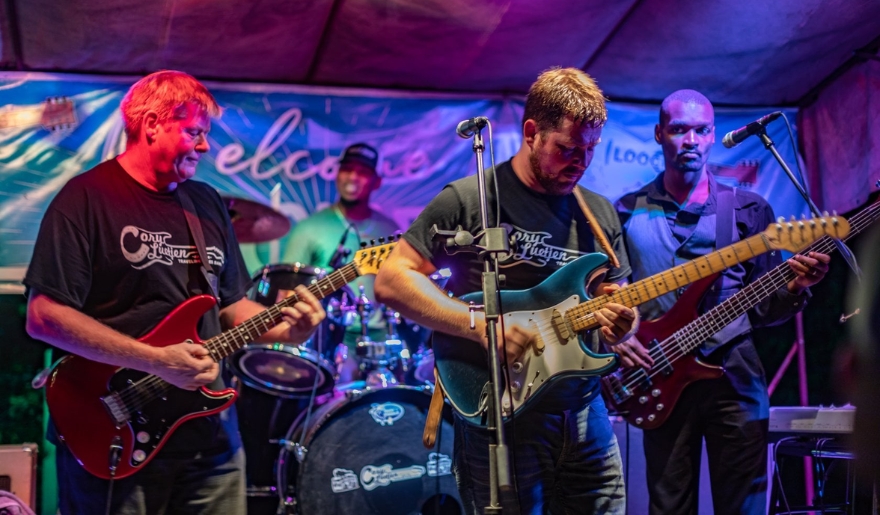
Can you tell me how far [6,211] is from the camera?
19.0 feet

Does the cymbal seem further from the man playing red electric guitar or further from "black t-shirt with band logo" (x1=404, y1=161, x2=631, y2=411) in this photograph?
"black t-shirt with band logo" (x1=404, y1=161, x2=631, y2=411)

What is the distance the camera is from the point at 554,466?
338 centimetres

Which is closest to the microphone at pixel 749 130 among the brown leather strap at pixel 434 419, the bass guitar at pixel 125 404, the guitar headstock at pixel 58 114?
the brown leather strap at pixel 434 419

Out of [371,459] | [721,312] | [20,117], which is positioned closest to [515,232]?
[721,312]

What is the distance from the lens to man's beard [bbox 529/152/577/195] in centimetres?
361

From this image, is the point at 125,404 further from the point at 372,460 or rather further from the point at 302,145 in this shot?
the point at 302,145

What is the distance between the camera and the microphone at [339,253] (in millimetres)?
6266

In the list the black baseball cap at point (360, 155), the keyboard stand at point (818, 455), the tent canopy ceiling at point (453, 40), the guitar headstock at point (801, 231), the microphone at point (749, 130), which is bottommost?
the keyboard stand at point (818, 455)

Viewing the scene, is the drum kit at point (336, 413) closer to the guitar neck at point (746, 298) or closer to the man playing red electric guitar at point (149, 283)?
the man playing red electric guitar at point (149, 283)

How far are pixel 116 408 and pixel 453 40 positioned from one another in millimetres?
3809

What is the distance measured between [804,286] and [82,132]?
5.08 metres

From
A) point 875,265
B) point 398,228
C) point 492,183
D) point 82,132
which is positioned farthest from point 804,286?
point 82,132

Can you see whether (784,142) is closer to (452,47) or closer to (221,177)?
(452,47)

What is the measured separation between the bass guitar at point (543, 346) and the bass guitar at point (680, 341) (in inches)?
30.3
